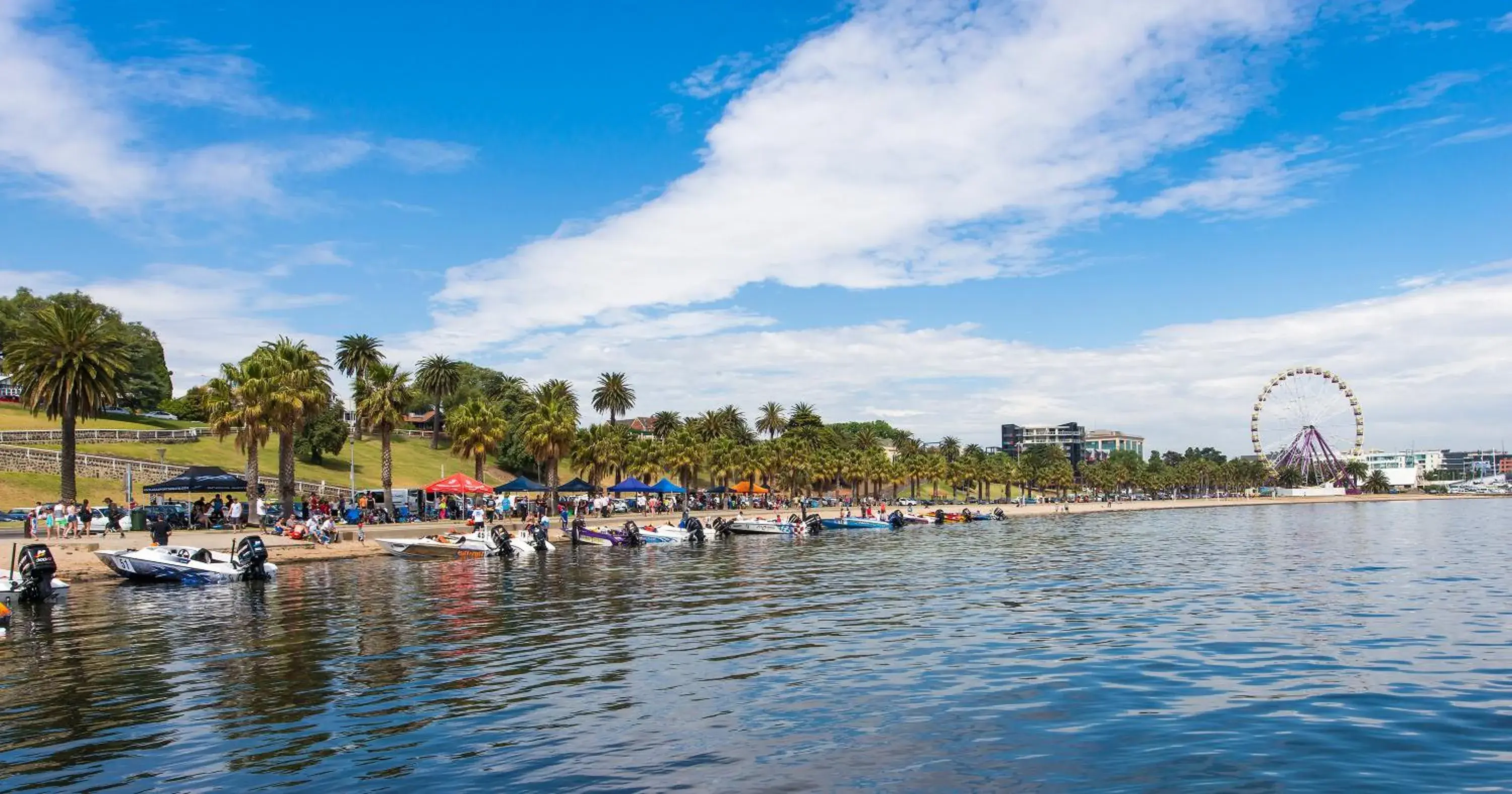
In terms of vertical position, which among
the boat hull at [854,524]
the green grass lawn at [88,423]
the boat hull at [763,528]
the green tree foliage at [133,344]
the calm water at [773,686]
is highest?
the green tree foliage at [133,344]

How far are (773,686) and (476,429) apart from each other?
69.4 metres

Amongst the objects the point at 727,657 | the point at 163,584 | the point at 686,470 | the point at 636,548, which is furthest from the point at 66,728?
the point at 686,470

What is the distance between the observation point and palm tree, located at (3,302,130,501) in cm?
5706

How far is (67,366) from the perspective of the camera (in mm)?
57562

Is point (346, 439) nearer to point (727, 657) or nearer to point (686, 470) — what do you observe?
point (686, 470)

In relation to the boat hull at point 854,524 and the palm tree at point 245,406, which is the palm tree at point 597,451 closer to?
the boat hull at point 854,524

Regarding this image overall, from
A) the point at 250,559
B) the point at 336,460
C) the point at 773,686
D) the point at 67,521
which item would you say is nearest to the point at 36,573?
the point at 250,559

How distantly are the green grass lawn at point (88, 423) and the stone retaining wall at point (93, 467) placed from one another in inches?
454

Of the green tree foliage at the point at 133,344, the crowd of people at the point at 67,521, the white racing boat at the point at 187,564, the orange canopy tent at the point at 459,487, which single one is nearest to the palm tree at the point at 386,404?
the orange canopy tent at the point at 459,487

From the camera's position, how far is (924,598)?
106 ft

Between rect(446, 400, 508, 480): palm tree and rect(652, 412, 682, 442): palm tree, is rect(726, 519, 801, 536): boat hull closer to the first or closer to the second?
rect(446, 400, 508, 480): palm tree

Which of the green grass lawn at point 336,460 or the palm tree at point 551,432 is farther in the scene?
the green grass lawn at point 336,460

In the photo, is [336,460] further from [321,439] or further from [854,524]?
[854,524]

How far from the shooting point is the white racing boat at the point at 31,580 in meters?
32.0
